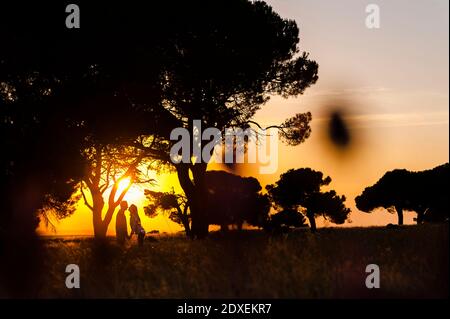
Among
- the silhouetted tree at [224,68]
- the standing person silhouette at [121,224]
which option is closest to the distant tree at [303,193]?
the silhouetted tree at [224,68]

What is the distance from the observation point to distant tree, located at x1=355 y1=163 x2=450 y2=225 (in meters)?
72.9

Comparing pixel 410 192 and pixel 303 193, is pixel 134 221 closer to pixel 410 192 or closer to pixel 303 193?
pixel 303 193

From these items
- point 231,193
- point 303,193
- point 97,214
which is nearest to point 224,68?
point 97,214

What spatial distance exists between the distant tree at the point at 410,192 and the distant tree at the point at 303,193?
5206mm

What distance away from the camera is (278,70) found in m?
29.8

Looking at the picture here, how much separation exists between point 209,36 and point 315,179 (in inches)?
1934

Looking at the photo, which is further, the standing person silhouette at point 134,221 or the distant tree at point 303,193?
the distant tree at point 303,193

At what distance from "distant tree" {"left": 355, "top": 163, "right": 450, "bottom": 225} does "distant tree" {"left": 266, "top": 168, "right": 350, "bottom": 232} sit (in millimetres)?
5206

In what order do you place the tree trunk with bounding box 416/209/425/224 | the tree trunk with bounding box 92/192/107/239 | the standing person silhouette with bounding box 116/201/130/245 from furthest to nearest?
the tree trunk with bounding box 416/209/425/224 → the tree trunk with bounding box 92/192/107/239 → the standing person silhouette with bounding box 116/201/130/245

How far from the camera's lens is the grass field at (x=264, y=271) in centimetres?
1039

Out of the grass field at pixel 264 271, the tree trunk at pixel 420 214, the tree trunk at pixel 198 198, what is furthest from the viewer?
the tree trunk at pixel 420 214

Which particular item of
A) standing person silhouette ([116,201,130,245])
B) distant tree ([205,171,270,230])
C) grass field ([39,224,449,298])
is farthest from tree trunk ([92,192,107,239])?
grass field ([39,224,449,298])

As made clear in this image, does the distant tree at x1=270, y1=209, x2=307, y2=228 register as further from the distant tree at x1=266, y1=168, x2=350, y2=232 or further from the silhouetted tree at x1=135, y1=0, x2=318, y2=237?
the silhouetted tree at x1=135, y1=0, x2=318, y2=237

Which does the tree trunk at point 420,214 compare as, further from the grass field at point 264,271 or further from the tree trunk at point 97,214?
the grass field at point 264,271
